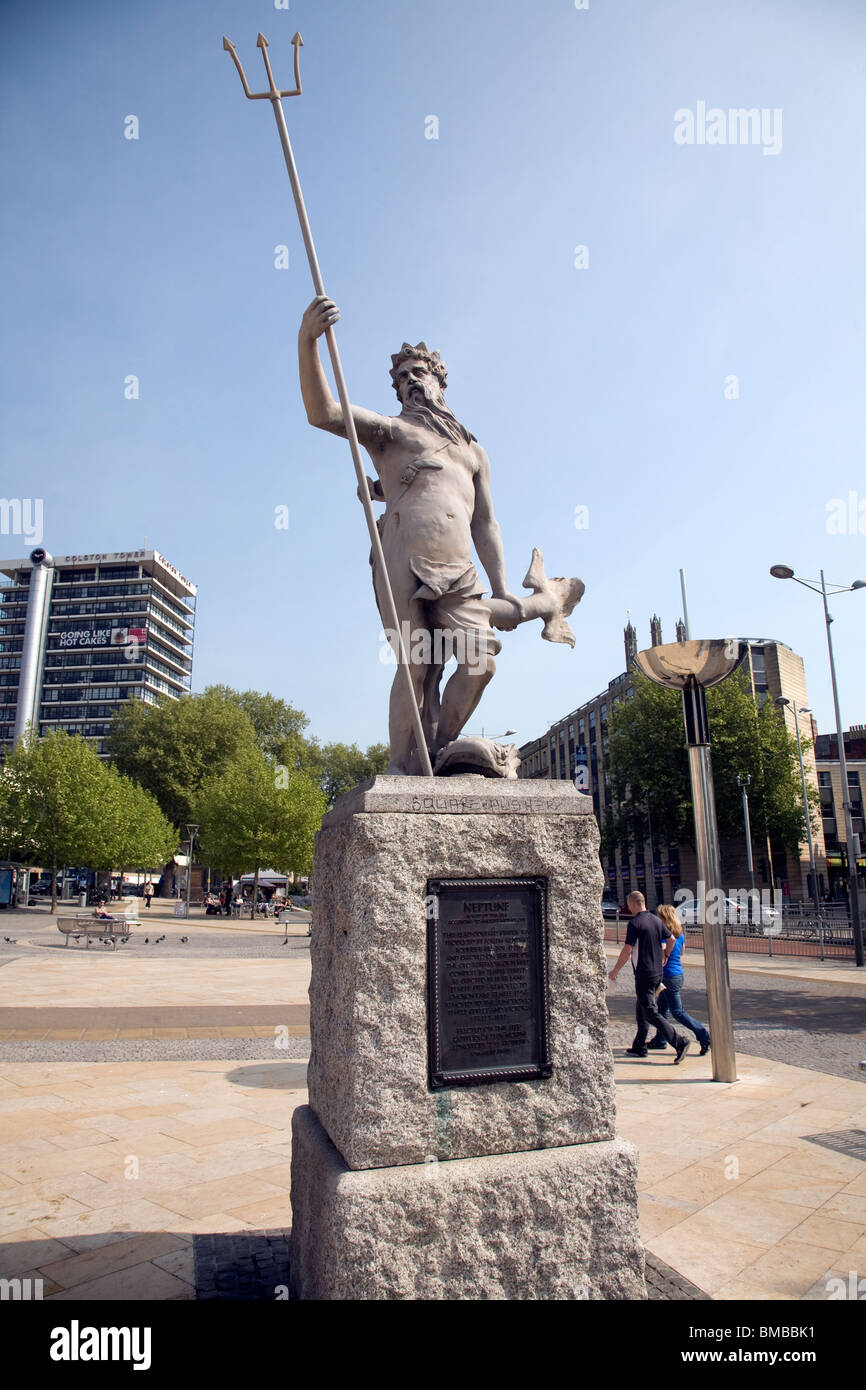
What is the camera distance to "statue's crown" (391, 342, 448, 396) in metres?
4.07

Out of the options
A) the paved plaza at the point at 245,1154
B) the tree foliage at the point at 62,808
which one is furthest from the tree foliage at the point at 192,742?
the paved plaza at the point at 245,1154

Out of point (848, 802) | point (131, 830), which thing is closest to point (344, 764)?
point (131, 830)

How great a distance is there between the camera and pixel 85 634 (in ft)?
320

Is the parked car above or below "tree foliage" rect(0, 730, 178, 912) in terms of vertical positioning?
below

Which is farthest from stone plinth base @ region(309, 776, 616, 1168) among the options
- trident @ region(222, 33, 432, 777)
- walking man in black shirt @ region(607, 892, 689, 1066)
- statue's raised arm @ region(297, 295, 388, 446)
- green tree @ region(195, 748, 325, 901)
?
green tree @ region(195, 748, 325, 901)

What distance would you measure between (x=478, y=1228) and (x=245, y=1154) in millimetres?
2716

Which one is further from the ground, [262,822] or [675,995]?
[262,822]

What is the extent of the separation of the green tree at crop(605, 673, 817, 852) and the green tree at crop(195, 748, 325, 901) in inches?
703

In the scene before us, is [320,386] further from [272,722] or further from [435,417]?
[272,722]

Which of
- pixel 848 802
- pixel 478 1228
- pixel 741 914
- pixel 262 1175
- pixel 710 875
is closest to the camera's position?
pixel 478 1228

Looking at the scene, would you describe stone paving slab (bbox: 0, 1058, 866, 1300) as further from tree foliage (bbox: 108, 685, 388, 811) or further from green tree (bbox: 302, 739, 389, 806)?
green tree (bbox: 302, 739, 389, 806)

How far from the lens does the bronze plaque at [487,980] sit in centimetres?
273
